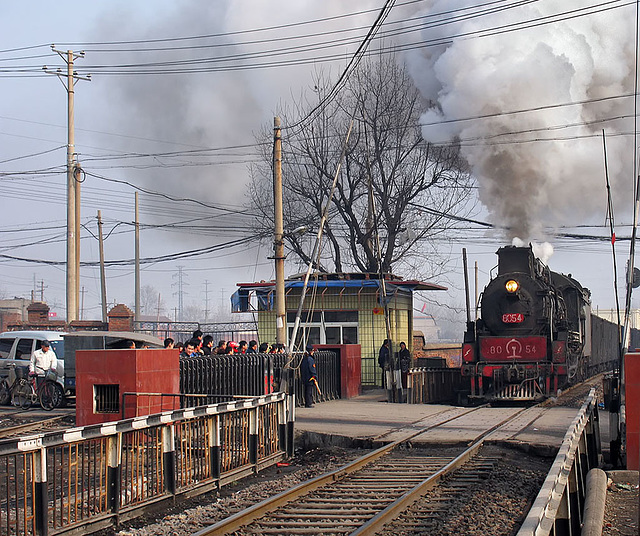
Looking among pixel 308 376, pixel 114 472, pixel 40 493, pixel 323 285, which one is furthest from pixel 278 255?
pixel 40 493

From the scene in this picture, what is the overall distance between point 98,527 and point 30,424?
768cm

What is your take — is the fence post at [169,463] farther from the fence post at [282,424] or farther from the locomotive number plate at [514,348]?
the locomotive number plate at [514,348]

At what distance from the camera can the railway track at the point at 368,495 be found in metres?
7.42

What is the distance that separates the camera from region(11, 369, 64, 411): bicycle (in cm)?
A: 1800

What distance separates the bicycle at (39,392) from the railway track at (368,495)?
361 inches

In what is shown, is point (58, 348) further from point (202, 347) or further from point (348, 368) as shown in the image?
point (348, 368)

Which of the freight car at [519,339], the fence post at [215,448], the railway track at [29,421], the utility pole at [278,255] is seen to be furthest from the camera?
the freight car at [519,339]

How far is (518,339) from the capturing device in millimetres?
20875

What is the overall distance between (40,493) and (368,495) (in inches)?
144

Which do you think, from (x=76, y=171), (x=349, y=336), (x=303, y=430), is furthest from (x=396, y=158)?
(x=303, y=430)

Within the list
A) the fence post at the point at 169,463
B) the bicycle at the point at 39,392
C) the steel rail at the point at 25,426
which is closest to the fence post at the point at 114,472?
the fence post at the point at 169,463

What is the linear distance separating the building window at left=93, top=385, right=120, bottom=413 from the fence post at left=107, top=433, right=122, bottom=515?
4058 mm

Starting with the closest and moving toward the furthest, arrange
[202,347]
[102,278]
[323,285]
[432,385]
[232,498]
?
[232,498] → [202,347] → [432,385] → [323,285] → [102,278]

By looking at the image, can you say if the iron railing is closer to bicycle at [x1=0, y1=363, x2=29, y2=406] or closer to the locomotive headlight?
the locomotive headlight
